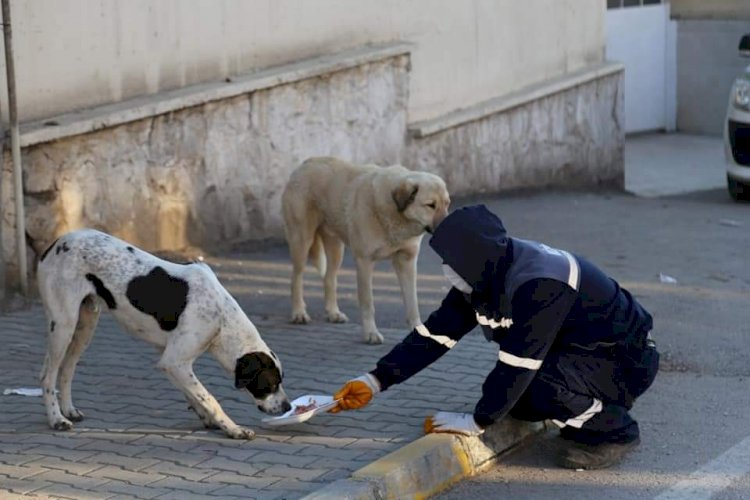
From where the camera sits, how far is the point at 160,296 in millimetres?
5852

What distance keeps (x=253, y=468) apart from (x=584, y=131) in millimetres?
9325

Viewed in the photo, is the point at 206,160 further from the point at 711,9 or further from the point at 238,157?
the point at 711,9

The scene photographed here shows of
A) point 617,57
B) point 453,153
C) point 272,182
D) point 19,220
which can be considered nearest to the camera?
point 19,220

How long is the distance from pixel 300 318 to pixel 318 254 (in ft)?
1.38

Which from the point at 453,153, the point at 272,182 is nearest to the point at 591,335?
the point at 272,182

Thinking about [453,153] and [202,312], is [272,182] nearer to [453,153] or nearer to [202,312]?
[453,153]

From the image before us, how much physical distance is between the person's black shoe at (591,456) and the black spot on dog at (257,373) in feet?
4.31

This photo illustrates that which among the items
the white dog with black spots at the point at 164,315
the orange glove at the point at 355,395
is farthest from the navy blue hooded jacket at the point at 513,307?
the white dog with black spots at the point at 164,315

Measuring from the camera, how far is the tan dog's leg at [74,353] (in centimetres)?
619

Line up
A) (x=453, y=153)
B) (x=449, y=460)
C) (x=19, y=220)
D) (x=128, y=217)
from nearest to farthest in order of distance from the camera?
(x=449, y=460) < (x=19, y=220) < (x=128, y=217) < (x=453, y=153)

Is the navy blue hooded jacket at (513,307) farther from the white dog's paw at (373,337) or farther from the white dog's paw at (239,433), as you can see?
the white dog's paw at (373,337)

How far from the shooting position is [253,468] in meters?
5.54

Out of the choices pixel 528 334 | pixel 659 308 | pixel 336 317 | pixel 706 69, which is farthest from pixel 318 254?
→ pixel 706 69

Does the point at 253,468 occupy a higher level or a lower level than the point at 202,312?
lower
